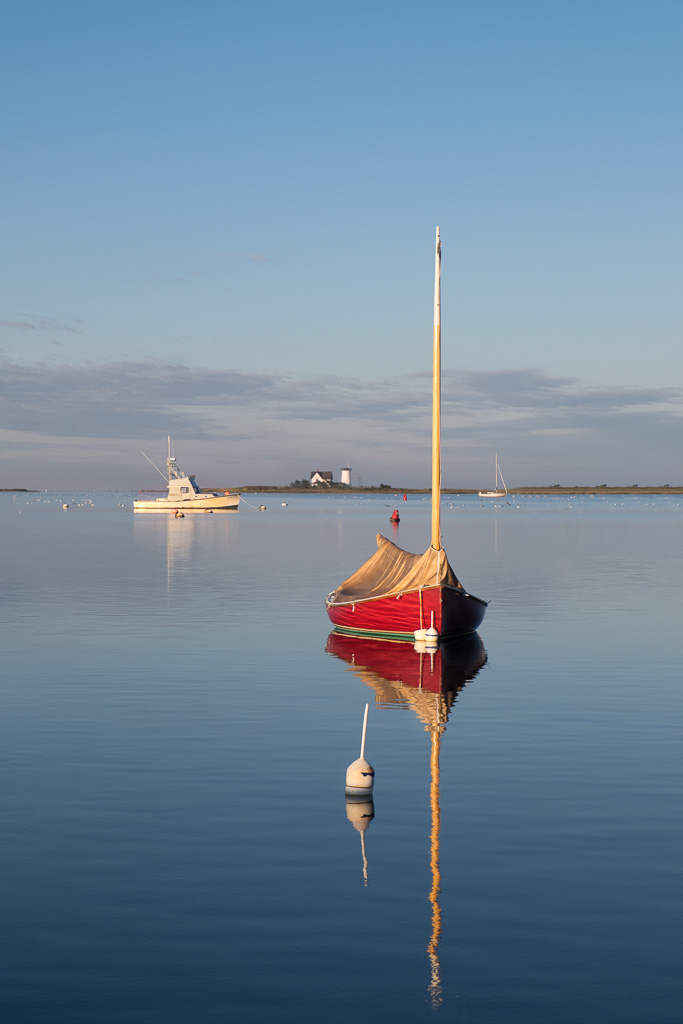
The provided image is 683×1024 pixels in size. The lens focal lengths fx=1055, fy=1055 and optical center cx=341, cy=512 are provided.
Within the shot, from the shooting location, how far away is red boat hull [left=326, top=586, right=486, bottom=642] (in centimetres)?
4094

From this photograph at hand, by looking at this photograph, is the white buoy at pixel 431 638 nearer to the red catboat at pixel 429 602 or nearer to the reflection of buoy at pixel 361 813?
the red catboat at pixel 429 602

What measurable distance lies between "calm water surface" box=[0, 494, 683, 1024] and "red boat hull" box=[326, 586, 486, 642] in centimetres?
154

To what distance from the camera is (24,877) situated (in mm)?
15109

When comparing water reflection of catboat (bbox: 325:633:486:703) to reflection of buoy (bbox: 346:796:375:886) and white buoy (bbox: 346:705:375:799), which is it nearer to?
white buoy (bbox: 346:705:375:799)

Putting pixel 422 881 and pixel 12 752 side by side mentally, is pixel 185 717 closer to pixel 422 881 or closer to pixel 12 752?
pixel 12 752

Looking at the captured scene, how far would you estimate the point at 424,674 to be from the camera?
3559 centimetres

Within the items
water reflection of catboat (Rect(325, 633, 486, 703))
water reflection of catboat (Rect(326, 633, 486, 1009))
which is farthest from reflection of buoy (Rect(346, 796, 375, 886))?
water reflection of catboat (Rect(325, 633, 486, 703))

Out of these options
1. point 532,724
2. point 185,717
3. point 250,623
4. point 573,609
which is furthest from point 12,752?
point 573,609

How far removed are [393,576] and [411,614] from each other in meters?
5.28

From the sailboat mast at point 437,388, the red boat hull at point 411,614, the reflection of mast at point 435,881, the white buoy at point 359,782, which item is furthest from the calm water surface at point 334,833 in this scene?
the sailboat mast at point 437,388

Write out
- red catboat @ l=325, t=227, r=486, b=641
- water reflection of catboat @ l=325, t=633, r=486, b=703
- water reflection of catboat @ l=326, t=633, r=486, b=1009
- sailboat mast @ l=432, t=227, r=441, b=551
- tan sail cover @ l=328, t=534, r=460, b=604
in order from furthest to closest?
sailboat mast @ l=432, t=227, r=441, b=551 → red catboat @ l=325, t=227, r=486, b=641 → tan sail cover @ l=328, t=534, r=460, b=604 → water reflection of catboat @ l=325, t=633, r=486, b=703 → water reflection of catboat @ l=326, t=633, r=486, b=1009

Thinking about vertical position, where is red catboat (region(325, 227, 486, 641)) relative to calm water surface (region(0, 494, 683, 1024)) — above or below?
above

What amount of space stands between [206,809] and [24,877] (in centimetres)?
405

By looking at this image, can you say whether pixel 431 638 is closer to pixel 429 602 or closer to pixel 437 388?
pixel 429 602
